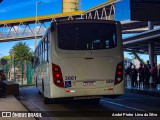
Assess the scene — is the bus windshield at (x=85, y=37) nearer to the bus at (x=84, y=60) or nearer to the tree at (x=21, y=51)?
the bus at (x=84, y=60)

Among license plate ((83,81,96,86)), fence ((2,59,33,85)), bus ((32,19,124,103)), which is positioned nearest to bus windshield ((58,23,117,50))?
bus ((32,19,124,103))

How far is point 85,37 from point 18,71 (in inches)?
1094

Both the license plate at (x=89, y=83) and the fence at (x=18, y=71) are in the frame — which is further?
the fence at (x=18, y=71)

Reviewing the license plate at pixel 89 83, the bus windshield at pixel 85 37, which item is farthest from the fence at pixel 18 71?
the license plate at pixel 89 83

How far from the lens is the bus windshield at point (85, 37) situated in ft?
41.9

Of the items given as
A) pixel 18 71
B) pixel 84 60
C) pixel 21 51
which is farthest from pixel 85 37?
pixel 21 51

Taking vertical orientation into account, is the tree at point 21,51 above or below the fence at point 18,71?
above

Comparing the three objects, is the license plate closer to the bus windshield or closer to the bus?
the bus

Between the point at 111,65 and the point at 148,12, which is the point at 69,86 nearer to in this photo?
the point at 111,65

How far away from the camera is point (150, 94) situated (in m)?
22.2

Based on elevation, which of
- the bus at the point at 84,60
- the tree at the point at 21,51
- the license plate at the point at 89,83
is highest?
the tree at the point at 21,51

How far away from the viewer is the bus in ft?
41.0

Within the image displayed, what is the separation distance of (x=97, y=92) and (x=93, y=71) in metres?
0.73

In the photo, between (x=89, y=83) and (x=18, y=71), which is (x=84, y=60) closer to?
(x=89, y=83)
